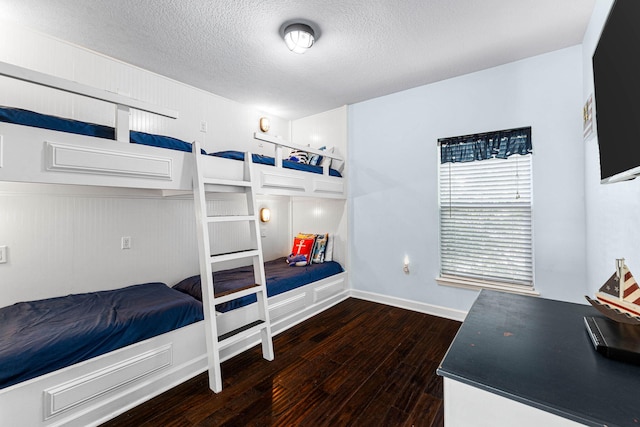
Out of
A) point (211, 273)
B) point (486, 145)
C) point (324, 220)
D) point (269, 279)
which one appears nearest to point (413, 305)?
point (324, 220)

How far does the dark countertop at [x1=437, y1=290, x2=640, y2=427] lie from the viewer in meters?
0.64

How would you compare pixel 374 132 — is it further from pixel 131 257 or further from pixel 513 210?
pixel 131 257

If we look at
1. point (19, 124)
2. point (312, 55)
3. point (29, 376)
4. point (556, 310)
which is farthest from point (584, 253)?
point (19, 124)

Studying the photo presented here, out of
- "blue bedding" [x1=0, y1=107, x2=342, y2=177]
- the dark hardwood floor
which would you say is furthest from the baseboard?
"blue bedding" [x1=0, y1=107, x2=342, y2=177]

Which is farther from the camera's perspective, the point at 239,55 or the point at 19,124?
the point at 239,55

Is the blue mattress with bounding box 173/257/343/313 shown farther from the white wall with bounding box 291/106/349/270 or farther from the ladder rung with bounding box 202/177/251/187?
the ladder rung with bounding box 202/177/251/187

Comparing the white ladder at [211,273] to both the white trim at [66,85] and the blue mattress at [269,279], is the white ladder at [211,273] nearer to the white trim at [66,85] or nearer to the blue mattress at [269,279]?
the blue mattress at [269,279]

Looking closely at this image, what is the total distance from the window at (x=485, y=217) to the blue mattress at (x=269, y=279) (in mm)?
1423

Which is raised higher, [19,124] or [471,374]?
[19,124]

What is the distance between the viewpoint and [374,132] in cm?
364

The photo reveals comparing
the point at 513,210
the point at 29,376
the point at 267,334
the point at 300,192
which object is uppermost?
the point at 300,192

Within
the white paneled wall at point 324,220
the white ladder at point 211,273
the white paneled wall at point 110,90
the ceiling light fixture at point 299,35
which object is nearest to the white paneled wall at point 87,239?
the white paneled wall at point 110,90

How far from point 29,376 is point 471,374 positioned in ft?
6.81

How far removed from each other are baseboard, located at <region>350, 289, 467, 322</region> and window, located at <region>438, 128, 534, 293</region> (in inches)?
13.0
